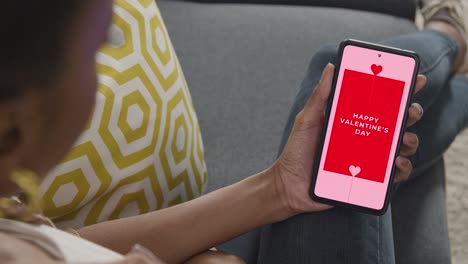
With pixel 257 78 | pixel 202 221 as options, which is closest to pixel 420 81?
pixel 202 221

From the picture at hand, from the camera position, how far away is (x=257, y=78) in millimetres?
1307

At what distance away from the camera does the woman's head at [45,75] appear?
0.34 meters

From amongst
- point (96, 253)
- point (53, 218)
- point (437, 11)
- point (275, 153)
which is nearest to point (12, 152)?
point (96, 253)

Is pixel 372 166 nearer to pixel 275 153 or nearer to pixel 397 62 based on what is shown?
pixel 397 62

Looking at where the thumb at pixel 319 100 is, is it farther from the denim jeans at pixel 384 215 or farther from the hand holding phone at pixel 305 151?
the denim jeans at pixel 384 215

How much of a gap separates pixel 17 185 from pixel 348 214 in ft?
1.83

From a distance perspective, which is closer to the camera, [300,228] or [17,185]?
[17,185]

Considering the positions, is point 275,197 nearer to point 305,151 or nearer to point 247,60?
point 305,151

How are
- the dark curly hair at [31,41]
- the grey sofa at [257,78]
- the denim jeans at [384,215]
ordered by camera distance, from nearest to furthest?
the dark curly hair at [31,41]
the denim jeans at [384,215]
the grey sofa at [257,78]

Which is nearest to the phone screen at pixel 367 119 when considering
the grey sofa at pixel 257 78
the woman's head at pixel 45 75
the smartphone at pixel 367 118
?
the smartphone at pixel 367 118

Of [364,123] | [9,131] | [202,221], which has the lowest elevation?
[202,221]

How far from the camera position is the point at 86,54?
377mm

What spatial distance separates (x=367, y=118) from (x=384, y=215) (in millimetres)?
125

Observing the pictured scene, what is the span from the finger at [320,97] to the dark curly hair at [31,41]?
1.88ft
